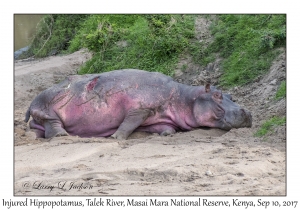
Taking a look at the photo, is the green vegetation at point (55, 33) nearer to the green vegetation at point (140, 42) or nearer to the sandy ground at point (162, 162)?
the green vegetation at point (140, 42)

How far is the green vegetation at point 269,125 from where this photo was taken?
24.8 feet

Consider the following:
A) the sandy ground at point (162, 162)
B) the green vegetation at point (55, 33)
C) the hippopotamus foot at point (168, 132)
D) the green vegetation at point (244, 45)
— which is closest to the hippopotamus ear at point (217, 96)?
the sandy ground at point (162, 162)

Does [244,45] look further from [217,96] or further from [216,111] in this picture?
[216,111]

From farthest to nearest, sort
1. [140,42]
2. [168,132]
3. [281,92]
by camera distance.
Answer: [140,42], [281,92], [168,132]

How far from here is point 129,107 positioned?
27.2 ft

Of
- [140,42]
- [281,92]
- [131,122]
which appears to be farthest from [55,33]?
[281,92]

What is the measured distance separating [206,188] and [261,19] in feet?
19.7

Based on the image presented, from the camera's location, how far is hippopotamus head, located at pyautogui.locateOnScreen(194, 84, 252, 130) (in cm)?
825

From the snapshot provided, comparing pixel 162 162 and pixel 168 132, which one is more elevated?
pixel 168 132

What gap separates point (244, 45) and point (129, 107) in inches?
123

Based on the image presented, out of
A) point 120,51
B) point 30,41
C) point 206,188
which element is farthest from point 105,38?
point 206,188

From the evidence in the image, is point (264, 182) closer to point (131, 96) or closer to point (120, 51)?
point (131, 96)

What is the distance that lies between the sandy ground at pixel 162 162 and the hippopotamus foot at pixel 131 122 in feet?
0.58

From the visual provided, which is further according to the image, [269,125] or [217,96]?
[217,96]
